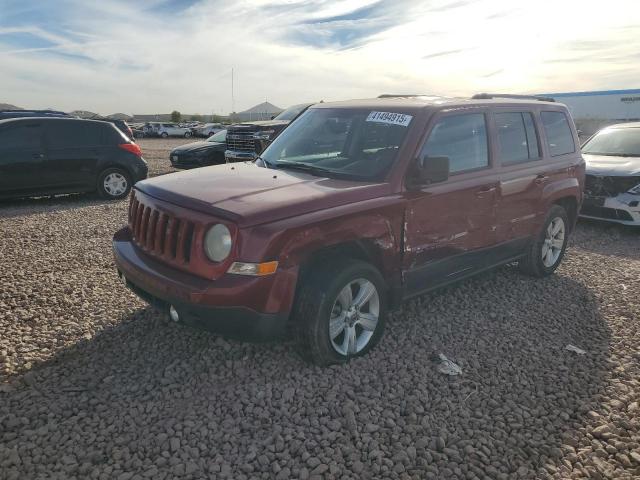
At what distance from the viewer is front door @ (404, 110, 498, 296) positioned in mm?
3900

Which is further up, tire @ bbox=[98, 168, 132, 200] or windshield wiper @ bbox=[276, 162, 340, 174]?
windshield wiper @ bbox=[276, 162, 340, 174]

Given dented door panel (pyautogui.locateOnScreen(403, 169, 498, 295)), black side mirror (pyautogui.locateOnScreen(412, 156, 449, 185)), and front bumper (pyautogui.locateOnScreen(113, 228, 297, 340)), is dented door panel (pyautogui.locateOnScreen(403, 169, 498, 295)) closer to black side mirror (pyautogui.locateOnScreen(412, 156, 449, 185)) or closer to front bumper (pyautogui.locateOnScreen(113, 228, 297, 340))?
black side mirror (pyautogui.locateOnScreen(412, 156, 449, 185))

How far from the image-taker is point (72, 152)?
9.54 m

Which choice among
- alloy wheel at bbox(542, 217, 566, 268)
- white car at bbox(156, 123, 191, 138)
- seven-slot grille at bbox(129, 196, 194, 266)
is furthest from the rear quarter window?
white car at bbox(156, 123, 191, 138)

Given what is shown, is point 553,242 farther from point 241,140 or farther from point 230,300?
point 241,140

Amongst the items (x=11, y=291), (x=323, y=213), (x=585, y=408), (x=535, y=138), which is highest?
(x=535, y=138)

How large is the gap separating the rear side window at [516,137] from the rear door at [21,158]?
8.13 metres

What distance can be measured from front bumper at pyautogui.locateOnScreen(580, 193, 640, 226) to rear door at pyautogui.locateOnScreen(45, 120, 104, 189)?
896cm

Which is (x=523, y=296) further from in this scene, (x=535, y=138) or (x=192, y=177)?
(x=192, y=177)

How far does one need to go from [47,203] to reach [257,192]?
26.5 ft

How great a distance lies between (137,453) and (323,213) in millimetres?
1764

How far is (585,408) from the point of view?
3248 mm

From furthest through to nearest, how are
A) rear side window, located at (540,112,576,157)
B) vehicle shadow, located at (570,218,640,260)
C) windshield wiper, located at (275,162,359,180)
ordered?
vehicle shadow, located at (570,218,640,260), rear side window, located at (540,112,576,157), windshield wiper, located at (275,162,359,180)

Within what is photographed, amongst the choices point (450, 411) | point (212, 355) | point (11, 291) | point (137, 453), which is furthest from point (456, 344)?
point (11, 291)
